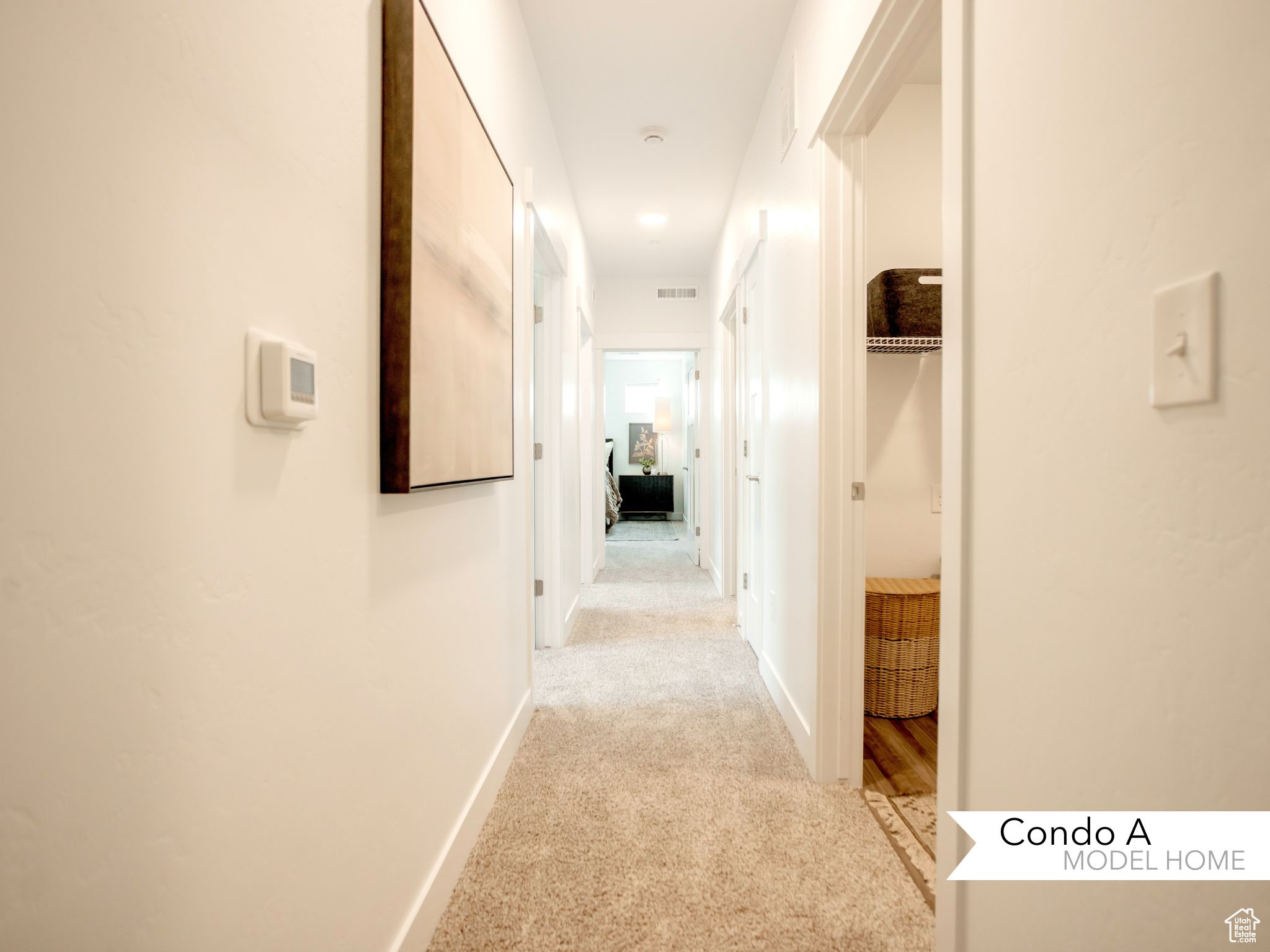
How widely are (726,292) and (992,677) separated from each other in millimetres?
3716

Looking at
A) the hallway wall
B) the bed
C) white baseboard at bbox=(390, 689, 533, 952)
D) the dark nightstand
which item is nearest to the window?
the dark nightstand

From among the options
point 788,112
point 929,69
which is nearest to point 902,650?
point 788,112

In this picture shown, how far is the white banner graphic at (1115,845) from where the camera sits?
60 cm

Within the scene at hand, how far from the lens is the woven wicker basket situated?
2461 mm

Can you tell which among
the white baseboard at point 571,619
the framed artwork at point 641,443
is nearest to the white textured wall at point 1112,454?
the white baseboard at point 571,619

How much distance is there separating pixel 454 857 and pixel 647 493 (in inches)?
338

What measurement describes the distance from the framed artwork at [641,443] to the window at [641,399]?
0.19 meters

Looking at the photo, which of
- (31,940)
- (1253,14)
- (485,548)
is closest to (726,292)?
(485,548)

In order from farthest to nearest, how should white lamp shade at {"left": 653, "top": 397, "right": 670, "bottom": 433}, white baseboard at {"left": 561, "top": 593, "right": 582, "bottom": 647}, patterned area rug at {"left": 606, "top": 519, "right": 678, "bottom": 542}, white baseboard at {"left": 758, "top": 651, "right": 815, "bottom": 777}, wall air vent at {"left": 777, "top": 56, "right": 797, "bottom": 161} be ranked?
white lamp shade at {"left": 653, "top": 397, "right": 670, "bottom": 433} < patterned area rug at {"left": 606, "top": 519, "right": 678, "bottom": 542} < white baseboard at {"left": 561, "top": 593, "right": 582, "bottom": 647} < wall air vent at {"left": 777, "top": 56, "right": 797, "bottom": 161} < white baseboard at {"left": 758, "top": 651, "right": 815, "bottom": 777}

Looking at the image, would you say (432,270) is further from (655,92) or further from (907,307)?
(655,92)

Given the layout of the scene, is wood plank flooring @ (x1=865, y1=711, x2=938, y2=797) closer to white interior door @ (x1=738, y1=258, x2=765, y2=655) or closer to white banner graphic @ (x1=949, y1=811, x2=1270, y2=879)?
white interior door @ (x1=738, y1=258, x2=765, y2=655)

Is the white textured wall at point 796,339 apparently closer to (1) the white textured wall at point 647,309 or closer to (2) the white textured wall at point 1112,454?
(2) the white textured wall at point 1112,454

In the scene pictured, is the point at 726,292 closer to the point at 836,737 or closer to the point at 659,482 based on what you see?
the point at 836,737

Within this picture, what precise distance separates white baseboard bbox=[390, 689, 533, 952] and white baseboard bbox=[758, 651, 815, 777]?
96 cm
